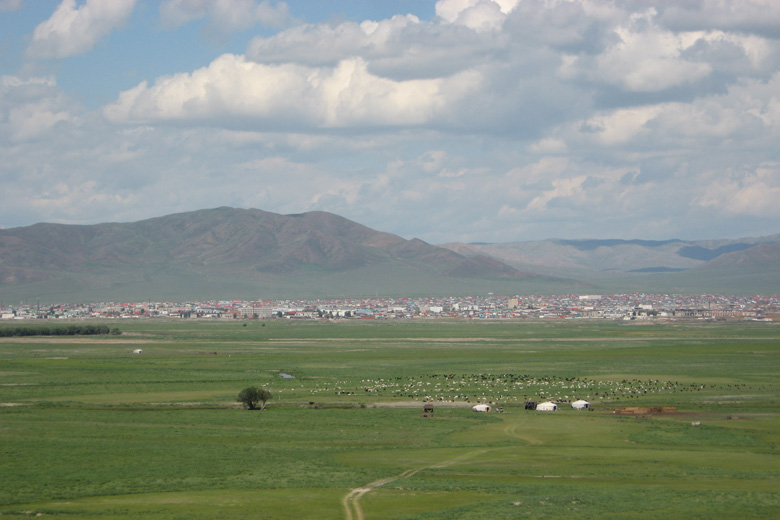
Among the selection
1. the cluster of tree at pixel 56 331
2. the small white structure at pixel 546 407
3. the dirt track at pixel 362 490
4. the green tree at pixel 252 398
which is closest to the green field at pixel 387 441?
the dirt track at pixel 362 490

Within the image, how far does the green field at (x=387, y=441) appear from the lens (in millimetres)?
41156

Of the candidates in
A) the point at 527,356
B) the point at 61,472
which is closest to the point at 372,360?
the point at 527,356

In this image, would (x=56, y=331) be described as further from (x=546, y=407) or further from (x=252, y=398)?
(x=546, y=407)

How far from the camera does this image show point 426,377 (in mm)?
97000

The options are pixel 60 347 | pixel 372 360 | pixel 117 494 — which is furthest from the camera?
pixel 60 347

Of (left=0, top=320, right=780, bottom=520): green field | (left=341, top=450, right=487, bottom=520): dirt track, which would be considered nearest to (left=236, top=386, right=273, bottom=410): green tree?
(left=0, top=320, right=780, bottom=520): green field

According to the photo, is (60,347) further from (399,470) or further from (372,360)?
(399,470)

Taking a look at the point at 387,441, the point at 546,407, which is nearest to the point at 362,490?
the point at 387,441

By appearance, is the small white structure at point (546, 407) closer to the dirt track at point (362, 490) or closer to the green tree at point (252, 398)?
the dirt track at point (362, 490)

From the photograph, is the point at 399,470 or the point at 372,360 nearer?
the point at 399,470

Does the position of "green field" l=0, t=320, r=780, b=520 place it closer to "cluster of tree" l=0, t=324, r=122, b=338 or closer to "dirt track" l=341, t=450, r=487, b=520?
"dirt track" l=341, t=450, r=487, b=520

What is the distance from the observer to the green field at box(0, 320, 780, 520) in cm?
4116

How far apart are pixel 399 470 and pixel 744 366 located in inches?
2756

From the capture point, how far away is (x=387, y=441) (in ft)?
188
